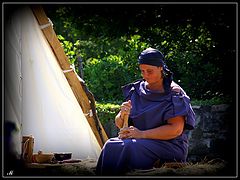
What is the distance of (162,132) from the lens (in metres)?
3.54

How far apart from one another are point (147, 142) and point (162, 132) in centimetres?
12

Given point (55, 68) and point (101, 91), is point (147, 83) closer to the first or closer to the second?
point (55, 68)

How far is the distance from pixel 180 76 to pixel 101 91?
3.65 ft

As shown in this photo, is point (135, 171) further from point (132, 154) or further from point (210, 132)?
point (210, 132)

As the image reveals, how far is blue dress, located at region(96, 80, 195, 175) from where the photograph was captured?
11.4 feet

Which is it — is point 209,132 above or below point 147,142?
below

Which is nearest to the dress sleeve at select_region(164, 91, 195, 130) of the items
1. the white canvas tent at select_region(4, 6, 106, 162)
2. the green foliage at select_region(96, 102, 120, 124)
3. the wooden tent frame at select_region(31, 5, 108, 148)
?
the white canvas tent at select_region(4, 6, 106, 162)

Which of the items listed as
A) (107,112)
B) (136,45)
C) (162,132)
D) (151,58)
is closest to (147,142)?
(162,132)

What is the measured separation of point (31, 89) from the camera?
14.6ft

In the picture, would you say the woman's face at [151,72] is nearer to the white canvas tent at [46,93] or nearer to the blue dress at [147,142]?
the blue dress at [147,142]

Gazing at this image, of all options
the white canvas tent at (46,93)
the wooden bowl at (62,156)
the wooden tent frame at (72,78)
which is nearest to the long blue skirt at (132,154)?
the wooden bowl at (62,156)

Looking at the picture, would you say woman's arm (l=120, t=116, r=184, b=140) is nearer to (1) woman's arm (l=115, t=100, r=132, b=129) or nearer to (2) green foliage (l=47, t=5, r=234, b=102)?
(1) woman's arm (l=115, t=100, r=132, b=129)

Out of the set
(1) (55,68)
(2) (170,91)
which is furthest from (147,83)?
(1) (55,68)

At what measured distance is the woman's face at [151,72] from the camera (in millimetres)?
3668
